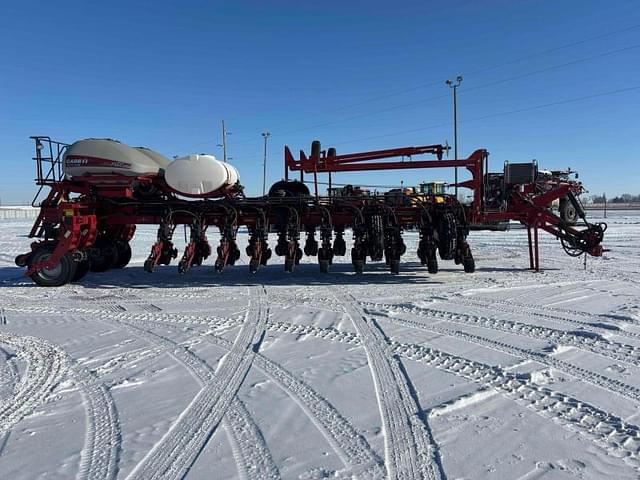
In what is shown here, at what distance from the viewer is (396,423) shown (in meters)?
3.10

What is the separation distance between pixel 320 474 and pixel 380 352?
211 cm

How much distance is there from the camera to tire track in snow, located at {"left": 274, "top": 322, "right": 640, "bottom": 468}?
9.27ft

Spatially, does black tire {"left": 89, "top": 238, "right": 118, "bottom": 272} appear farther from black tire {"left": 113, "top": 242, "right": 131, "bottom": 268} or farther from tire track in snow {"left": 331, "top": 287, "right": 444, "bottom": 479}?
tire track in snow {"left": 331, "top": 287, "right": 444, "bottom": 479}

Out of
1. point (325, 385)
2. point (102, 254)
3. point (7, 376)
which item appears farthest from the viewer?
point (102, 254)

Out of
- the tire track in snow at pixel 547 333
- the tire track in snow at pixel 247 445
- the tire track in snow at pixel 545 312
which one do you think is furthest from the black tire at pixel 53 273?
the tire track in snow at pixel 545 312

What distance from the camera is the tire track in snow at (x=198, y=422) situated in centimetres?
262

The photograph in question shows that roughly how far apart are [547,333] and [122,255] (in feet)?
30.6

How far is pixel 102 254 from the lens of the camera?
411 inches

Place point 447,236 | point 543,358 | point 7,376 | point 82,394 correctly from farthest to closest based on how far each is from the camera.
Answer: point 447,236 < point 543,358 < point 7,376 < point 82,394

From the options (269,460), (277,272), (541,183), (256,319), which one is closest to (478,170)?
(541,183)

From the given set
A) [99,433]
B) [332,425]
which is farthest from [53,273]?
[332,425]

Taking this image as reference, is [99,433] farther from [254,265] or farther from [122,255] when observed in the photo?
[122,255]

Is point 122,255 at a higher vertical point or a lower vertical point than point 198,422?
higher

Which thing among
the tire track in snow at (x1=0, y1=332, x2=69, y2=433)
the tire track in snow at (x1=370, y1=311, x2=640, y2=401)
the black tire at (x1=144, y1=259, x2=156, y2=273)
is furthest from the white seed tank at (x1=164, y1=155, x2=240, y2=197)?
the tire track in snow at (x1=370, y1=311, x2=640, y2=401)
